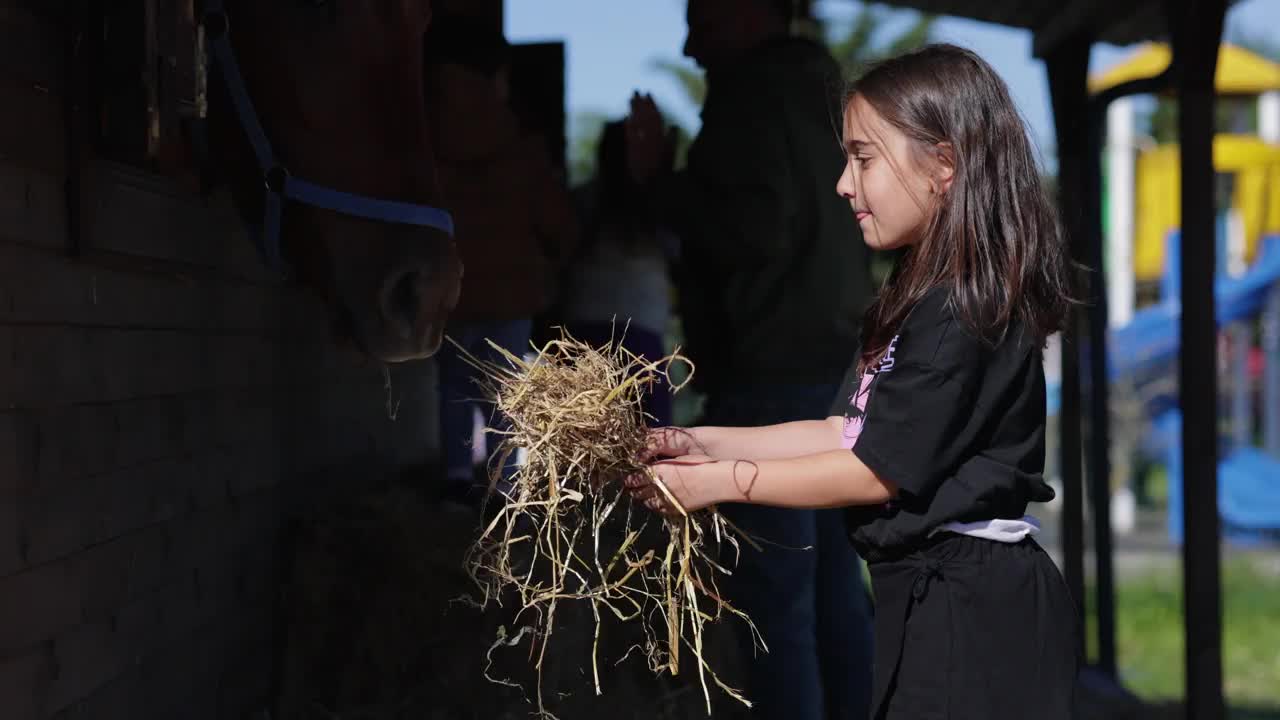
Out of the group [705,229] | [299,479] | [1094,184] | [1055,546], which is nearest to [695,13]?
[705,229]

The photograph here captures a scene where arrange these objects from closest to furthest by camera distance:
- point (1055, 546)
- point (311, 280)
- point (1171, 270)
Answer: point (311, 280), point (1055, 546), point (1171, 270)

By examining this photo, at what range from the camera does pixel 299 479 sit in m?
3.53

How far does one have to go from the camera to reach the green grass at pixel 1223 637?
6.55m

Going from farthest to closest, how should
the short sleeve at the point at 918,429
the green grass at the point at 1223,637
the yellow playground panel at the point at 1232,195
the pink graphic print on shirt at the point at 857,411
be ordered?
the yellow playground panel at the point at 1232,195
the green grass at the point at 1223,637
the pink graphic print on shirt at the point at 857,411
the short sleeve at the point at 918,429

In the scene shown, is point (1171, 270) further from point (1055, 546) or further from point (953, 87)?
point (953, 87)

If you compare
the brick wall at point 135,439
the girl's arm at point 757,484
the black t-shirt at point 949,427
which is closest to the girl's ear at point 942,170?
the black t-shirt at point 949,427

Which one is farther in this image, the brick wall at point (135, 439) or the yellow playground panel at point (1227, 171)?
the yellow playground panel at point (1227, 171)

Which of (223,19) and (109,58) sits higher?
(223,19)

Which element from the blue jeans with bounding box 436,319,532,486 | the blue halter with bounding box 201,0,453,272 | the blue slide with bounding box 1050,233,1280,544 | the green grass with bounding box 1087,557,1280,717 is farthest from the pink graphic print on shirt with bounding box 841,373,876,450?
the blue slide with bounding box 1050,233,1280,544

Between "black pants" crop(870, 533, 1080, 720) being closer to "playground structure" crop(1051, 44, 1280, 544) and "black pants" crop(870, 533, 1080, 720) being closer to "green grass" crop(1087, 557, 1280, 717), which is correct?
"green grass" crop(1087, 557, 1280, 717)

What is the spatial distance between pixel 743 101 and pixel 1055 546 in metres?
10.2

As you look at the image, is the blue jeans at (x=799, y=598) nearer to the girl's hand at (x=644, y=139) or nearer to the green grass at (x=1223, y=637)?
the girl's hand at (x=644, y=139)

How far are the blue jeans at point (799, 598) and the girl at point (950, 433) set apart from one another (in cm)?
95

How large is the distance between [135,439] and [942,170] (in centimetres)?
154
